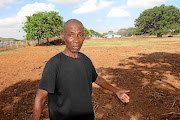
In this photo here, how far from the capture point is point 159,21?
42.6m

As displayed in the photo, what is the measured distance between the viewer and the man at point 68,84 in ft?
3.92

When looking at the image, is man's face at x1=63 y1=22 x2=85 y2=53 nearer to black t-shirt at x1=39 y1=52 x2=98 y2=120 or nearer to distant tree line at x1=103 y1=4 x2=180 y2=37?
black t-shirt at x1=39 y1=52 x2=98 y2=120

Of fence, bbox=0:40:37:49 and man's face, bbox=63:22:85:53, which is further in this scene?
fence, bbox=0:40:37:49

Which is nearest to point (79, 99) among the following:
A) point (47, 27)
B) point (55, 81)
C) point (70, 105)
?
point (70, 105)

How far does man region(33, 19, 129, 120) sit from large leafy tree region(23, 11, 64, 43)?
2364cm

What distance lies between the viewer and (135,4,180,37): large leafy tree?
41.0 metres

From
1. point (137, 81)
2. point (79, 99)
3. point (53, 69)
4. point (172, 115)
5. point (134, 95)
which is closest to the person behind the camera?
point (53, 69)

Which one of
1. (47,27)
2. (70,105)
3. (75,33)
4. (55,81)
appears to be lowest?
(70,105)

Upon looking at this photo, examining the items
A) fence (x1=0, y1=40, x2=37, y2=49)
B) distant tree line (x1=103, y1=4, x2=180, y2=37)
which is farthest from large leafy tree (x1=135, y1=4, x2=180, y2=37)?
fence (x1=0, y1=40, x2=37, y2=49)

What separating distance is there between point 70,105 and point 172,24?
48.3m

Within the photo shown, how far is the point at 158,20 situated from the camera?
145 feet

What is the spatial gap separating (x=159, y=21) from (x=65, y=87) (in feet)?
159

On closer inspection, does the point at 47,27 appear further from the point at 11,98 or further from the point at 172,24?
the point at 172,24

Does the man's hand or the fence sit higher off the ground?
the fence
